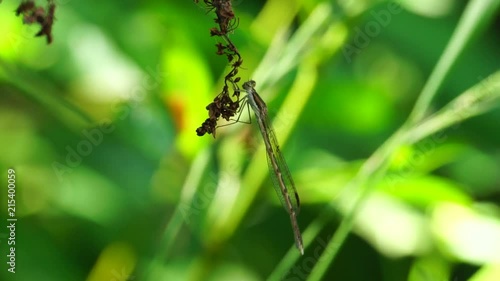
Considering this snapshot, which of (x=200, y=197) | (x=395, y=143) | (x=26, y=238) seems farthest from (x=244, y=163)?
(x=26, y=238)

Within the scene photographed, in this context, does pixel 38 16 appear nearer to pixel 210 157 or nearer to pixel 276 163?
pixel 276 163

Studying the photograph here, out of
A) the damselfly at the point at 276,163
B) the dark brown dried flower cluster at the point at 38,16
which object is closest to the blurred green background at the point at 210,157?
the damselfly at the point at 276,163

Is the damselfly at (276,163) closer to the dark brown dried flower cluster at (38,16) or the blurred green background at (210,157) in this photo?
the blurred green background at (210,157)

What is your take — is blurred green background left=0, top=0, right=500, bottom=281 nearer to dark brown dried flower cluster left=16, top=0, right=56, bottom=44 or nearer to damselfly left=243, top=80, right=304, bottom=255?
damselfly left=243, top=80, right=304, bottom=255

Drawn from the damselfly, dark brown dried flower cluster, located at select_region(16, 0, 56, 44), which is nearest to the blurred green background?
the damselfly

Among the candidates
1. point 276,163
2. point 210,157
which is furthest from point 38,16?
point 210,157

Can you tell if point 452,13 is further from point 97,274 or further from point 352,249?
point 97,274
